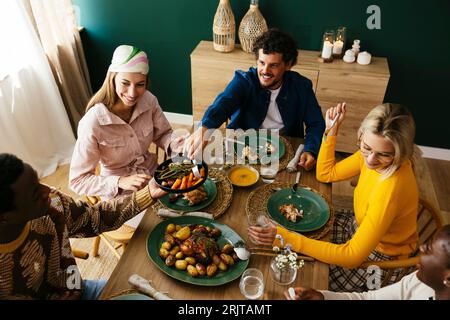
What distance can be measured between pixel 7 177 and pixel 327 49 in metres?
2.61

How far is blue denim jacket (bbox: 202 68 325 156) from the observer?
226 cm

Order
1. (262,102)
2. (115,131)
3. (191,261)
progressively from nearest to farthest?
(191,261) → (115,131) → (262,102)

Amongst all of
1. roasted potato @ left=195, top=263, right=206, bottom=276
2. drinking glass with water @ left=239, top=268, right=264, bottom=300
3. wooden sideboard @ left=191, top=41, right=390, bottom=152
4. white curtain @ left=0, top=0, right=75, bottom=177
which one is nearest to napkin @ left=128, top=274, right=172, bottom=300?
roasted potato @ left=195, top=263, right=206, bottom=276

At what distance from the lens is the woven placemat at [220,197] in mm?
1610

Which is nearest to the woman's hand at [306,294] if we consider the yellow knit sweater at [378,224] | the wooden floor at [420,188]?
the yellow knit sweater at [378,224]

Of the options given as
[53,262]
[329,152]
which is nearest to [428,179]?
[329,152]

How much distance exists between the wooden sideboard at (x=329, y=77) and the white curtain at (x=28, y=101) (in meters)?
1.20

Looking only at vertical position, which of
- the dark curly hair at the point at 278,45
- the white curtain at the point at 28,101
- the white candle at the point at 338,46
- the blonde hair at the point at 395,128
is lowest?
the white curtain at the point at 28,101

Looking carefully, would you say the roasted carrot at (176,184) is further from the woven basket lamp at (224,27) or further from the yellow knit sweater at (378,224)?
the woven basket lamp at (224,27)

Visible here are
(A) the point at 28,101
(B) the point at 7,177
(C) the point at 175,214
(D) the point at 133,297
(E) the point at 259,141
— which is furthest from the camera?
(A) the point at 28,101

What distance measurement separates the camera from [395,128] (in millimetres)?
1461

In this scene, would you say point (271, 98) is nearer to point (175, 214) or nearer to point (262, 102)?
point (262, 102)

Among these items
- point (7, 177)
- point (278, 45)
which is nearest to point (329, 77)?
point (278, 45)
